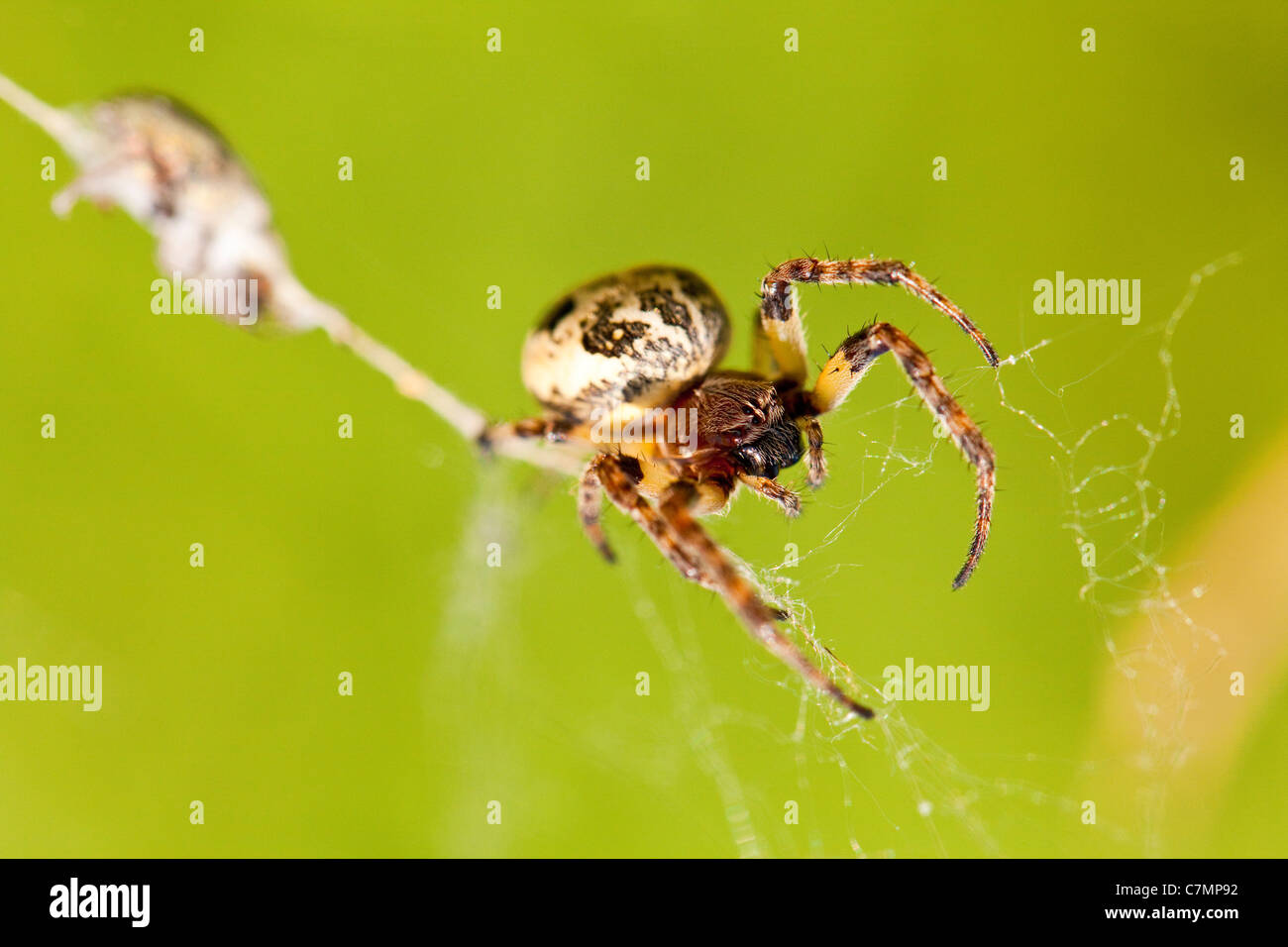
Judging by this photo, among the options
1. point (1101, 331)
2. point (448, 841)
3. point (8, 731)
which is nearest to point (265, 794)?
point (448, 841)

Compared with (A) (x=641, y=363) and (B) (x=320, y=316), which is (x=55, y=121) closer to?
(B) (x=320, y=316)

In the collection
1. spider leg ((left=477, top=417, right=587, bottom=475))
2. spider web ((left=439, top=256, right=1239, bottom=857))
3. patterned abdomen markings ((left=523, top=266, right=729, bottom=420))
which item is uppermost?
patterned abdomen markings ((left=523, top=266, right=729, bottom=420))

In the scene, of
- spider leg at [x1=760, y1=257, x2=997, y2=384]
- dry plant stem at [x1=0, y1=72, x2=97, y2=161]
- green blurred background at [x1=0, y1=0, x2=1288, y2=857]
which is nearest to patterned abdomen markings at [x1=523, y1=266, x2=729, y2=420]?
spider leg at [x1=760, y1=257, x2=997, y2=384]

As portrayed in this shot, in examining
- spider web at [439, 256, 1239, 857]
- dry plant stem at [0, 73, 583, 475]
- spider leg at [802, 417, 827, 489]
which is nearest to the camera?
dry plant stem at [0, 73, 583, 475]

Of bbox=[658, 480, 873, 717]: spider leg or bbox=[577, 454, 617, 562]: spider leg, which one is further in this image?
bbox=[577, 454, 617, 562]: spider leg

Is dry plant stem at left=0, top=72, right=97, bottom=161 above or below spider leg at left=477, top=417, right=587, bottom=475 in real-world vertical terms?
above

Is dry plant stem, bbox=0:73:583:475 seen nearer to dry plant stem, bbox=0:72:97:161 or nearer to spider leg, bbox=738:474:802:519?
dry plant stem, bbox=0:72:97:161

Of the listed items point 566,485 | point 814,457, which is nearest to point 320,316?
point 566,485
